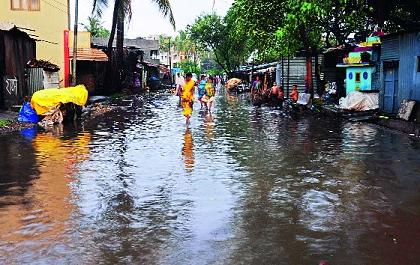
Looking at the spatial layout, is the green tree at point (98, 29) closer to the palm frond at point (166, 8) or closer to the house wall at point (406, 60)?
the palm frond at point (166, 8)

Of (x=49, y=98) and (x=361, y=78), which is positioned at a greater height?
(x=361, y=78)

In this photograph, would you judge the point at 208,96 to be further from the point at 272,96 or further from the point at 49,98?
the point at 49,98

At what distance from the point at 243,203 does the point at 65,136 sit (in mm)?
9038

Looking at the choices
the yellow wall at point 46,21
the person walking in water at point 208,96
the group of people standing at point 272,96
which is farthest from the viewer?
the yellow wall at point 46,21

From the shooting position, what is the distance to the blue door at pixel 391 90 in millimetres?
18969

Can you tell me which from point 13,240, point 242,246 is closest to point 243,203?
point 242,246

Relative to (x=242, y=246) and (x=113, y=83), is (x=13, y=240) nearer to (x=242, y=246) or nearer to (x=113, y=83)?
(x=242, y=246)

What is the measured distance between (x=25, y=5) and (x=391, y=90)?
23.7 metres

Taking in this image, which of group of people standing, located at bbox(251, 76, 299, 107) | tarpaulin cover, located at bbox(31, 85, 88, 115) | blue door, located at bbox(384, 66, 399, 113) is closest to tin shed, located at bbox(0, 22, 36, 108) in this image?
tarpaulin cover, located at bbox(31, 85, 88, 115)

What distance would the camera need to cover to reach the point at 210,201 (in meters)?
6.89

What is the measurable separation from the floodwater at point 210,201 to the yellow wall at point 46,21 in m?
21.4

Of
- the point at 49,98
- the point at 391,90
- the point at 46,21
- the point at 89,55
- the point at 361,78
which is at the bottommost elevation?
the point at 49,98

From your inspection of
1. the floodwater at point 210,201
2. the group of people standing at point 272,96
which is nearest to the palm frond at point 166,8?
the group of people standing at point 272,96

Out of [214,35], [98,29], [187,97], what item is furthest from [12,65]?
[98,29]
